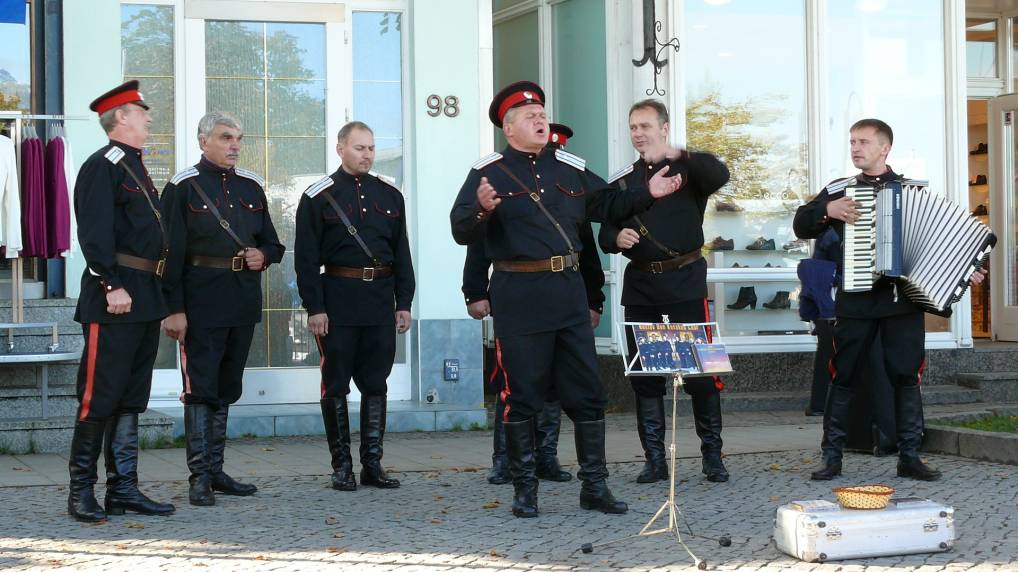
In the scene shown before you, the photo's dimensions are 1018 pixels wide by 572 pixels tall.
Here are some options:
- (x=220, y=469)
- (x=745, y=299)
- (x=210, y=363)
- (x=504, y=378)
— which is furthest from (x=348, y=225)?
(x=745, y=299)

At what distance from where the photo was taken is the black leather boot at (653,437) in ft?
26.3

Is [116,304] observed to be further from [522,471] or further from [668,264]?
[668,264]

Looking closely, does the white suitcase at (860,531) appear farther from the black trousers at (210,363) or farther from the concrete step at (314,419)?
the concrete step at (314,419)

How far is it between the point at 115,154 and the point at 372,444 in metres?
2.26

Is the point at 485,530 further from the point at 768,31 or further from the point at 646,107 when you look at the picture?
the point at 768,31

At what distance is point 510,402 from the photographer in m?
7.06

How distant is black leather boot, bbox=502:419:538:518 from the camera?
22.7 feet

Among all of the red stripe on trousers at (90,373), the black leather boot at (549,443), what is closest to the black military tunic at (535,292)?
the black leather boot at (549,443)

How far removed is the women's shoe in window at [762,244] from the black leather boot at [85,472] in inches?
287

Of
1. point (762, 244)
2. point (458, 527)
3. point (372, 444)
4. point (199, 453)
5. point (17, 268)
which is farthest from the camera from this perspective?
point (762, 244)

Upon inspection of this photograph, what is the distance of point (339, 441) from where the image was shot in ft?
26.2

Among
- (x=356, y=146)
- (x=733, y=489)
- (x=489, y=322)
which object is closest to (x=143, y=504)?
(x=356, y=146)

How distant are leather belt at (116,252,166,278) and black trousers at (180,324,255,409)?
0.54 meters

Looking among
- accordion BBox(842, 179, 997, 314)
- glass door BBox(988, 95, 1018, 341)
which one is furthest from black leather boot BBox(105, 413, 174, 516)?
glass door BBox(988, 95, 1018, 341)
